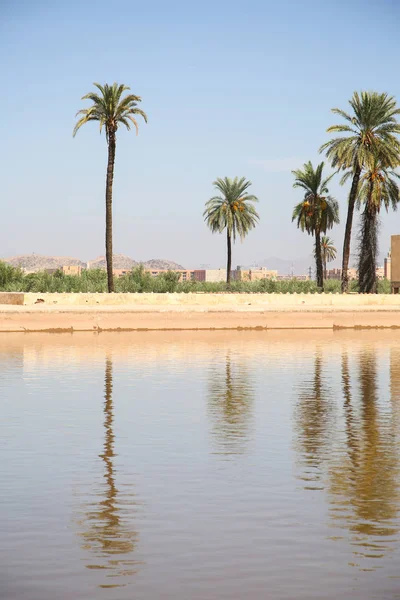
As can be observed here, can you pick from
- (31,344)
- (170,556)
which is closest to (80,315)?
(31,344)

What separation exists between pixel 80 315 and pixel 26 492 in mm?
29842

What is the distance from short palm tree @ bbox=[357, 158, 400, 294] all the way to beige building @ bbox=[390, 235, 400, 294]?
14.0 ft

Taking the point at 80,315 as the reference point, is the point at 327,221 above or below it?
above

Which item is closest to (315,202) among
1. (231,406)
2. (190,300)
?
(190,300)

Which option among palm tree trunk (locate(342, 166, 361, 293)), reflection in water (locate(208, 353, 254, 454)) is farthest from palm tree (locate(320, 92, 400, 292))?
reflection in water (locate(208, 353, 254, 454))

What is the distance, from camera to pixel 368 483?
8.77 m

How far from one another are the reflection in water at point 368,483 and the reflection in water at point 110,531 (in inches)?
60.0

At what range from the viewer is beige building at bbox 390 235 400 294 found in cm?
6112

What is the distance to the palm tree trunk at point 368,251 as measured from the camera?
55.9 meters

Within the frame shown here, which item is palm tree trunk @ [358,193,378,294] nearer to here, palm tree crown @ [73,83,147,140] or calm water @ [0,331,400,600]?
palm tree crown @ [73,83,147,140]

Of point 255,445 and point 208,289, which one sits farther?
point 208,289

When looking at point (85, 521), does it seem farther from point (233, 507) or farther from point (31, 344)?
point (31, 344)

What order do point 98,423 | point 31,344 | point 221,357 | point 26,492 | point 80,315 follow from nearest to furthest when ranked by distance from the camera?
point 26,492, point 98,423, point 221,357, point 31,344, point 80,315

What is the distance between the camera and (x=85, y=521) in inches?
289
